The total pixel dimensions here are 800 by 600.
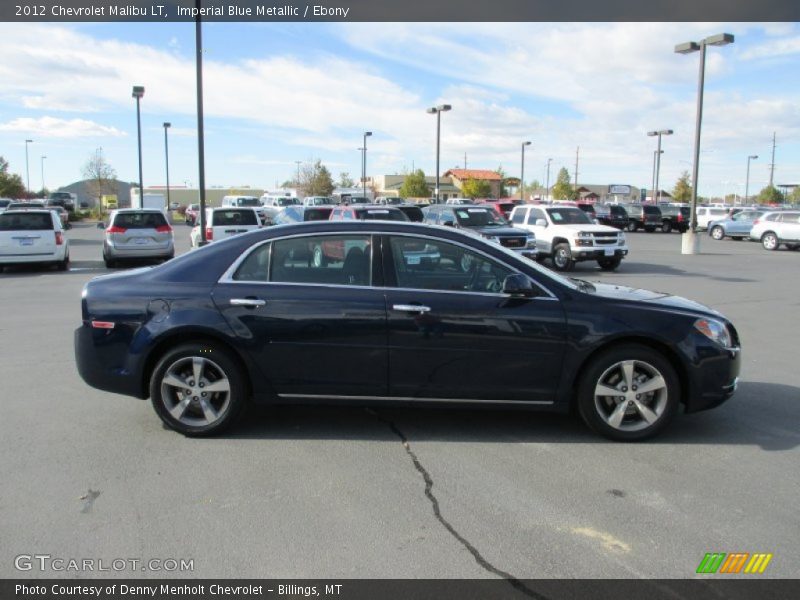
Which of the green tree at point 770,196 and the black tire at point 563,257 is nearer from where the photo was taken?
the black tire at point 563,257

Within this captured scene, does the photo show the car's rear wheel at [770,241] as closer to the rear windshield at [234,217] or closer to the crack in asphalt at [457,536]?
the rear windshield at [234,217]

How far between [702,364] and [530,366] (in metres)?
1.26

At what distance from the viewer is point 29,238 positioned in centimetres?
1750

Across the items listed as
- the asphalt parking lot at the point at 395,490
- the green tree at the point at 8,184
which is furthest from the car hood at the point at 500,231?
the green tree at the point at 8,184

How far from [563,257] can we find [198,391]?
608 inches

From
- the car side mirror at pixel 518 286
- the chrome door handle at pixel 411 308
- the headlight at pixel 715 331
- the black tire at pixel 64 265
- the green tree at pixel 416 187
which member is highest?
the green tree at pixel 416 187

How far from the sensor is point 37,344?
28.2 ft

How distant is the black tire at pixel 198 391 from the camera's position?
Answer: 5.12 m

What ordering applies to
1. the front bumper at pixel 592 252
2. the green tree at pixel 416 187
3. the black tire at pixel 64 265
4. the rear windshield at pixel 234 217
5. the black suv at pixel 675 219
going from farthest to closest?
the green tree at pixel 416 187 → the black suv at pixel 675 219 → the rear windshield at pixel 234 217 → the front bumper at pixel 592 252 → the black tire at pixel 64 265

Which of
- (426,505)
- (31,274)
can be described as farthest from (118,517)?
(31,274)

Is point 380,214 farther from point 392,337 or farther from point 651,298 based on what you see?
point 392,337

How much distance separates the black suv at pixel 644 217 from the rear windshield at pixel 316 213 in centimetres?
2718

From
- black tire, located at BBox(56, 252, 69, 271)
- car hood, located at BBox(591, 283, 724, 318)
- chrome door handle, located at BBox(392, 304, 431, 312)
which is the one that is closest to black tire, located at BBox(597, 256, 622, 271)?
car hood, located at BBox(591, 283, 724, 318)
